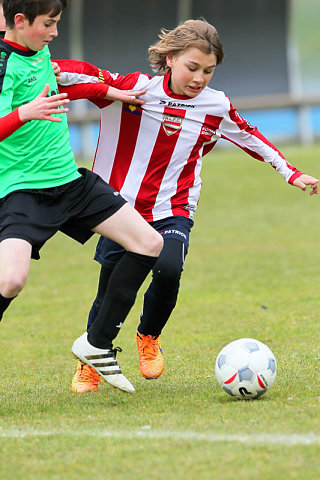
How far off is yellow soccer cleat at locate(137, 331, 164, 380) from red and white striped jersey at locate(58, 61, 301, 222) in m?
0.84

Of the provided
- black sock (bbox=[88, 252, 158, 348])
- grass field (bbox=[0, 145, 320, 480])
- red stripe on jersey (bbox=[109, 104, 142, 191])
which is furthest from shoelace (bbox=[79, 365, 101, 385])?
red stripe on jersey (bbox=[109, 104, 142, 191])

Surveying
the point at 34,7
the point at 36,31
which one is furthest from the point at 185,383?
the point at 34,7

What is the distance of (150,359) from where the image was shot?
529 cm

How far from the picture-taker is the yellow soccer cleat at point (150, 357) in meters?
5.21

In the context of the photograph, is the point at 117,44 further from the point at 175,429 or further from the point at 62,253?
the point at 175,429

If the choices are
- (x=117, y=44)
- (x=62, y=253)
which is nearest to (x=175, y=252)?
(x=62, y=253)

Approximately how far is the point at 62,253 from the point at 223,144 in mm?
18344

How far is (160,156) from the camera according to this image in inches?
214

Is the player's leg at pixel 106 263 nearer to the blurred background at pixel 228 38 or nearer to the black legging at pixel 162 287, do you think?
the black legging at pixel 162 287

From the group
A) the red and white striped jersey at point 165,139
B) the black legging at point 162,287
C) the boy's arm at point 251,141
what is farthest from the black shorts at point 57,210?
the boy's arm at point 251,141

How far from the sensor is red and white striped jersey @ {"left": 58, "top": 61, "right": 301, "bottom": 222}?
17.6 feet

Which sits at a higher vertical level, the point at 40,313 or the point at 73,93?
the point at 73,93

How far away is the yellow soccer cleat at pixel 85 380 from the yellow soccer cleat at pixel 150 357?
37cm

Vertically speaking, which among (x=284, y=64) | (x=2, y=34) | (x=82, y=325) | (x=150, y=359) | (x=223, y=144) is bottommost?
(x=223, y=144)
